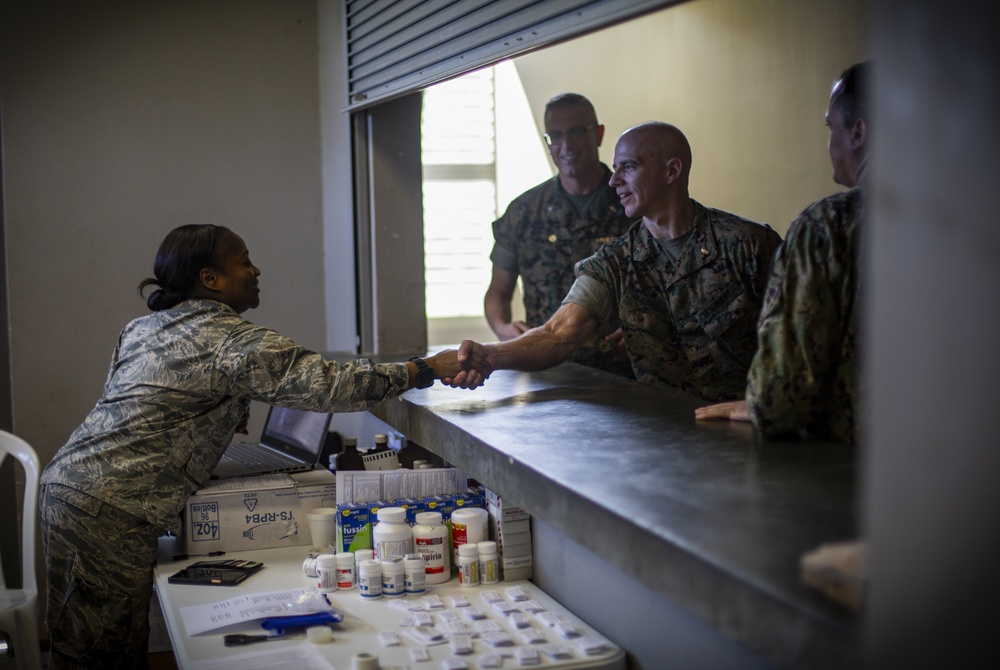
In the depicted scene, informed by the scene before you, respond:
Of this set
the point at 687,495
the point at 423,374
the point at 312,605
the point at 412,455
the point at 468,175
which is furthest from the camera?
the point at 468,175

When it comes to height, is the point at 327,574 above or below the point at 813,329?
below

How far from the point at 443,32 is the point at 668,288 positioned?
104cm

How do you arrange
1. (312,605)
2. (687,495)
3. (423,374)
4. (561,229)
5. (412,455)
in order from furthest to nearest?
(561,229) → (412,455) → (423,374) → (312,605) → (687,495)

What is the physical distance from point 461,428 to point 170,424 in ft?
2.74

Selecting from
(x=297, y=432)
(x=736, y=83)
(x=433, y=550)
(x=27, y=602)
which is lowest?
(x=27, y=602)

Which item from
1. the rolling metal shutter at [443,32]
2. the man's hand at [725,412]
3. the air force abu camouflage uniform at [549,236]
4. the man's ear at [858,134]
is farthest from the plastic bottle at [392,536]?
the air force abu camouflage uniform at [549,236]

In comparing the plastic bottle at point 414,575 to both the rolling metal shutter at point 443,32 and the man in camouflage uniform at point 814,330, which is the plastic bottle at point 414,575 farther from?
the rolling metal shutter at point 443,32

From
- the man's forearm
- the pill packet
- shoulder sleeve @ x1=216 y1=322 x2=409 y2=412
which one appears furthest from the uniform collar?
the pill packet

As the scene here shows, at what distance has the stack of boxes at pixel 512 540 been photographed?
7.32 ft

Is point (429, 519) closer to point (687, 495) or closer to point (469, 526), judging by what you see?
point (469, 526)

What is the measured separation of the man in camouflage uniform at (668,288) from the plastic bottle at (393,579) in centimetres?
90

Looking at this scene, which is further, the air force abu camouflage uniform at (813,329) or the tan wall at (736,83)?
the tan wall at (736,83)

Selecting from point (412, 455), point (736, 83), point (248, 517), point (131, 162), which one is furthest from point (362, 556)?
point (736, 83)

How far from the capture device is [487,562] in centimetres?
220
